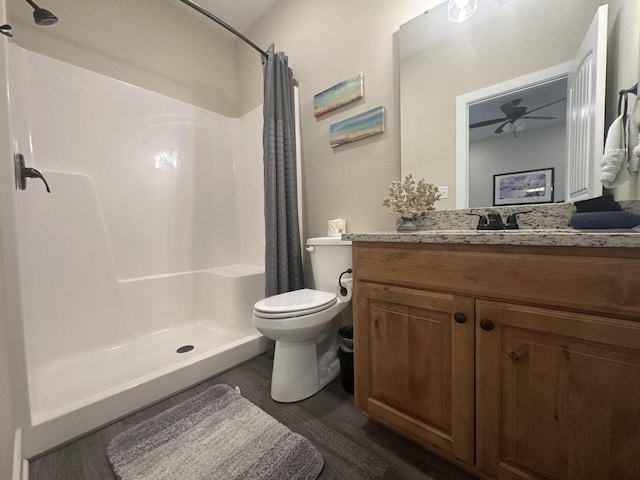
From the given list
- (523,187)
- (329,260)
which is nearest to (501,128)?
(523,187)

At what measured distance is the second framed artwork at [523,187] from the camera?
1067 mm

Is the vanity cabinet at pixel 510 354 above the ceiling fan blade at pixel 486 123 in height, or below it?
below

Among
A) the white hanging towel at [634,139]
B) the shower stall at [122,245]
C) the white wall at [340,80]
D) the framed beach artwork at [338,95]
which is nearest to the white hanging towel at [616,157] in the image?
the white hanging towel at [634,139]

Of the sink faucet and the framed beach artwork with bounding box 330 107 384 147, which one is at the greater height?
the framed beach artwork with bounding box 330 107 384 147

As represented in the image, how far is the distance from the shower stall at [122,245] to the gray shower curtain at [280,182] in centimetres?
27

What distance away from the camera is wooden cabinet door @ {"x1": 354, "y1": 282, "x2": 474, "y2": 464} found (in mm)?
784

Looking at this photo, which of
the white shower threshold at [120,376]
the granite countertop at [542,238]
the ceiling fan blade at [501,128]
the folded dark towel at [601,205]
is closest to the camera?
the granite countertop at [542,238]

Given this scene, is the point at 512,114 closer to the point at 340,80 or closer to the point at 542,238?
the point at 542,238

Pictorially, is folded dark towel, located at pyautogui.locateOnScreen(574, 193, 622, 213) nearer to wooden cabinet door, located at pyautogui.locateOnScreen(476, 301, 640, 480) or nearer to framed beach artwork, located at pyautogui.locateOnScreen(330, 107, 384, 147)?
wooden cabinet door, located at pyautogui.locateOnScreen(476, 301, 640, 480)

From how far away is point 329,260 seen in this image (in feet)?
4.97

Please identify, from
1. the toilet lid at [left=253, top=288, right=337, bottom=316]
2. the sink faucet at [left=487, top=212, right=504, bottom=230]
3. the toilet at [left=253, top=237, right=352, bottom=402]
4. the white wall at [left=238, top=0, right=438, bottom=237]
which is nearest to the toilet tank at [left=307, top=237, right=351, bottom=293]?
the toilet at [left=253, top=237, right=352, bottom=402]

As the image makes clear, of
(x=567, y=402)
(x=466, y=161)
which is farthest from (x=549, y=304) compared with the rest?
(x=466, y=161)

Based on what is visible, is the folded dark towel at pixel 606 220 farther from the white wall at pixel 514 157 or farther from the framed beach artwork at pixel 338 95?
the framed beach artwork at pixel 338 95

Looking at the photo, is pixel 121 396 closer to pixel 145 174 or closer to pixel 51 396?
pixel 51 396
